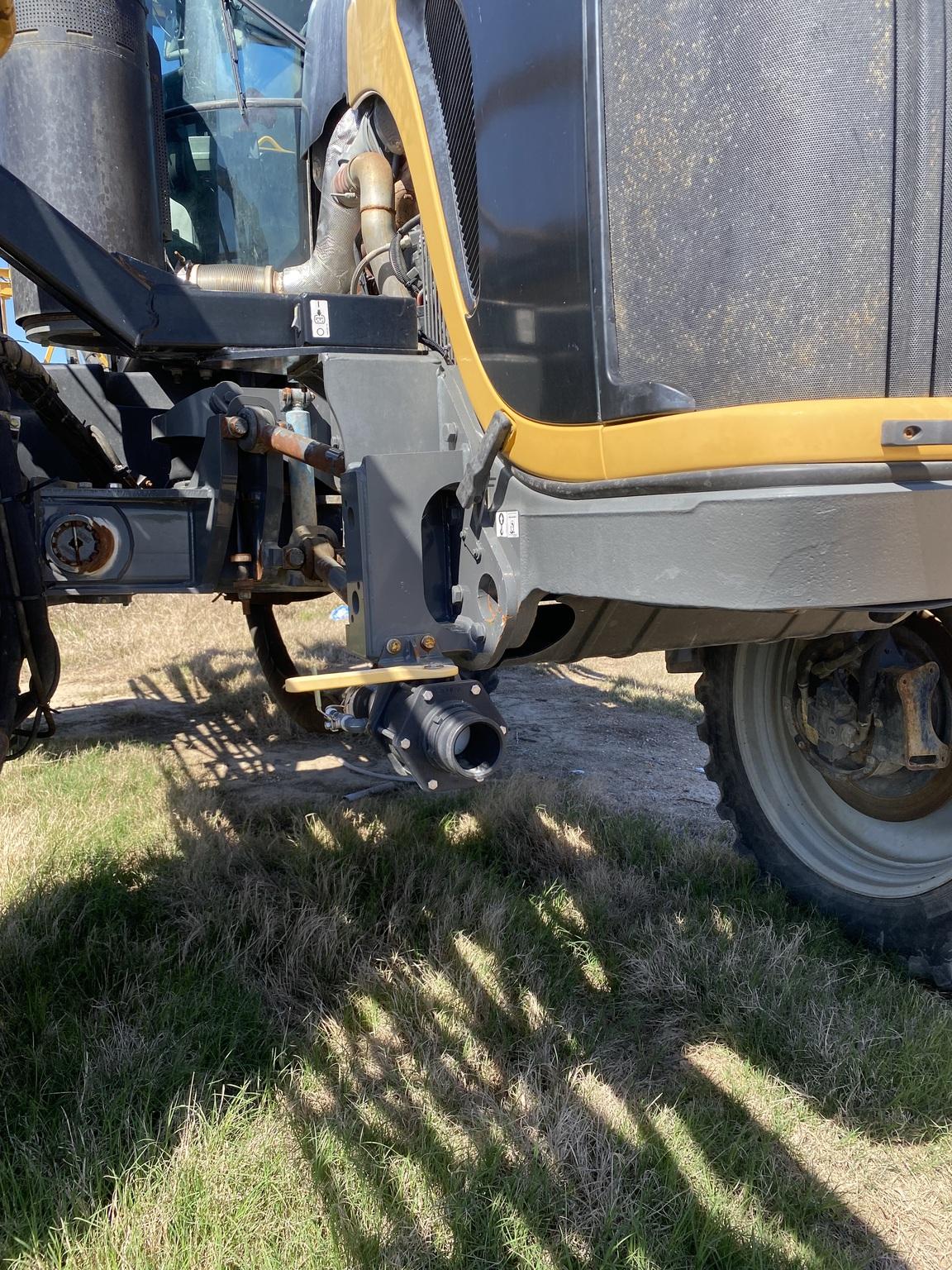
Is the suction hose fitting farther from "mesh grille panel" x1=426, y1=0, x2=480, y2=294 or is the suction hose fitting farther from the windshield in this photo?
the windshield

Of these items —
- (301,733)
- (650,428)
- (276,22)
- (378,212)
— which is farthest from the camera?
(301,733)

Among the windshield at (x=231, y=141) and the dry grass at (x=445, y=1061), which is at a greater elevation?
the windshield at (x=231, y=141)

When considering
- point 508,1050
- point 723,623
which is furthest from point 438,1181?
point 723,623

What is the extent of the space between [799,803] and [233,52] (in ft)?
9.86

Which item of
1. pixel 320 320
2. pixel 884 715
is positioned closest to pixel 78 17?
pixel 320 320

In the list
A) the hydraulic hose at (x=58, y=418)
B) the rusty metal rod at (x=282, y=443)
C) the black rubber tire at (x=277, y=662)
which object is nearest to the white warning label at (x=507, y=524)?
the rusty metal rod at (x=282, y=443)

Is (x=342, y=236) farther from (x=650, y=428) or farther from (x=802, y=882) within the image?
(x=802, y=882)

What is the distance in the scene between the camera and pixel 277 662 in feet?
14.4

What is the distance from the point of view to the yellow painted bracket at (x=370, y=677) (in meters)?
2.03

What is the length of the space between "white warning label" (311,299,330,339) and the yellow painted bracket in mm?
898

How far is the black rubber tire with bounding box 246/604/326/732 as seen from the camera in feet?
14.3

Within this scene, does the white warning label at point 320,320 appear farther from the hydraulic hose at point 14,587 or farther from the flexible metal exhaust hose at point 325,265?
the hydraulic hose at point 14,587

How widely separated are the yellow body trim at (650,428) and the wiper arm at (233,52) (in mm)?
1001

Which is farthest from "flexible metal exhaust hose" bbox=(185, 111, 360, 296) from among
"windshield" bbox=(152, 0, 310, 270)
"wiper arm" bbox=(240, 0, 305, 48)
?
"wiper arm" bbox=(240, 0, 305, 48)
